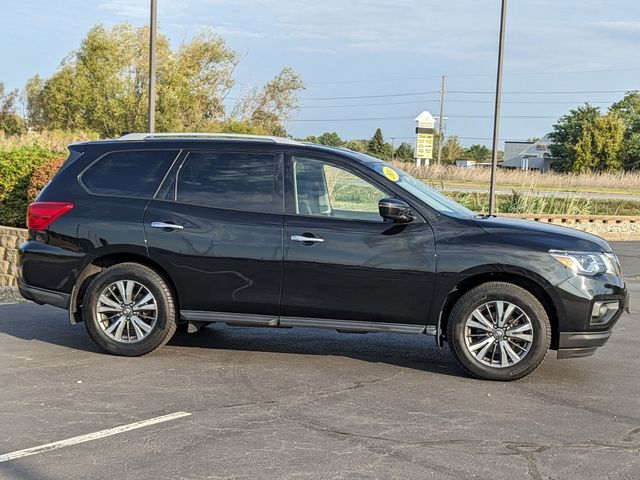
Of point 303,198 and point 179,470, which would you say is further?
point 303,198

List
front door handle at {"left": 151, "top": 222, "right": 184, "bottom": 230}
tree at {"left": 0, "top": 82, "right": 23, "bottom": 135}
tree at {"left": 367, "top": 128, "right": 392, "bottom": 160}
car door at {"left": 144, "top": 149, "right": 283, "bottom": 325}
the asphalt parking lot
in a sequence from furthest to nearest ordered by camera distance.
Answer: tree at {"left": 367, "top": 128, "right": 392, "bottom": 160}
tree at {"left": 0, "top": 82, "right": 23, "bottom": 135}
front door handle at {"left": 151, "top": 222, "right": 184, "bottom": 230}
car door at {"left": 144, "top": 149, "right": 283, "bottom": 325}
the asphalt parking lot

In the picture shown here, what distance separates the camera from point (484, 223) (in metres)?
6.75

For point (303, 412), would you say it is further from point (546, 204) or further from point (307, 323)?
point (546, 204)

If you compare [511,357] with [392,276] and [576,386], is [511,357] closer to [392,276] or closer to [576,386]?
[576,386]

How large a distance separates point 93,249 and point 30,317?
2.24 metres

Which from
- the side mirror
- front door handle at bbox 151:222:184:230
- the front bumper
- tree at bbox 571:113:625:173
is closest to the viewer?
the front bumper

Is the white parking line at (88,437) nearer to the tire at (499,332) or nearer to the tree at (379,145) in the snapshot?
the tire at (499,332)

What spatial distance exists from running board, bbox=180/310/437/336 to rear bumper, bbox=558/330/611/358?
1.01 metres

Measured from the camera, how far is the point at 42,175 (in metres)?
13.3

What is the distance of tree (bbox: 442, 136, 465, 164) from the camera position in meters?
83.2

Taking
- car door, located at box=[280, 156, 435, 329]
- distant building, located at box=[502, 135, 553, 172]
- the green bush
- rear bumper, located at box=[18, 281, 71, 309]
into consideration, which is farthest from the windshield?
distant building, located at box=[502, 135, 553, 172]

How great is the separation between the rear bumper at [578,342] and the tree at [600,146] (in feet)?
191

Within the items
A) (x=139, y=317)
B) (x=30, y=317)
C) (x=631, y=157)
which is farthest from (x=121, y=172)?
(x=631, y=157)

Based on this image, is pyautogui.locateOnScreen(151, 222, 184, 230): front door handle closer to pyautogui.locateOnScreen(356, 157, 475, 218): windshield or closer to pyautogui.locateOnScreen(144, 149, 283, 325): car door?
pyautogui.locateOnScreen(144, 149, 283, 325): car door
